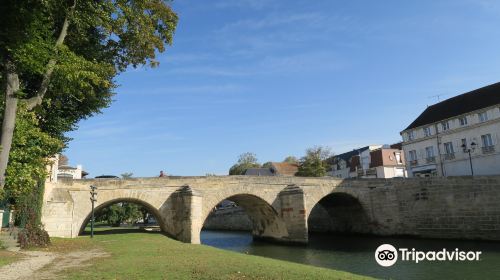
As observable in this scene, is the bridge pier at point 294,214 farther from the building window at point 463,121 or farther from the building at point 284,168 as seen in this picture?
the building at point 284,168

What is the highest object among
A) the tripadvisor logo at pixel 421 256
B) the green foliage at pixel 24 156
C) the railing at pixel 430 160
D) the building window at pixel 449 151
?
the building window at pixel 449 151

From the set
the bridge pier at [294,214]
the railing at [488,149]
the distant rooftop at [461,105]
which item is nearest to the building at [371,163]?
the distant rooftop at [461,105]

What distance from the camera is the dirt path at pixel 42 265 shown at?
9.37m

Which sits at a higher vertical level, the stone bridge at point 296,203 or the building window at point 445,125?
the building window at point 445,125

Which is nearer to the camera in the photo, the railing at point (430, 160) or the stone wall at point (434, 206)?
the stone wall at point (434, 206)

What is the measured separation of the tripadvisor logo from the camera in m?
20.4

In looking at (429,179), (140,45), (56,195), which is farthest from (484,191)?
(56,195)

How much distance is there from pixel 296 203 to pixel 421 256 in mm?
10295

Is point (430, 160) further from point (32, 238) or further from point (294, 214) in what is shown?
point (32, 238)

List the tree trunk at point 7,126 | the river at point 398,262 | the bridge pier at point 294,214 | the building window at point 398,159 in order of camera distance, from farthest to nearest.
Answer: the building window at point 398,159, the bridge pier at point 294,214, the river at point 398,262, the tree trunk at point 7,126

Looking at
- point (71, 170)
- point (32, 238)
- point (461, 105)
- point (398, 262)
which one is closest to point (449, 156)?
point (461, 105)

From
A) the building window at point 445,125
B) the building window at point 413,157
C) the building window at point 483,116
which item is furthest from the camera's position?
the building window at point 413,157

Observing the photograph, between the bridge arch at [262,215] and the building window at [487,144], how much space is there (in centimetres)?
2388

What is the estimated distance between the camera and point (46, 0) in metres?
11.9
